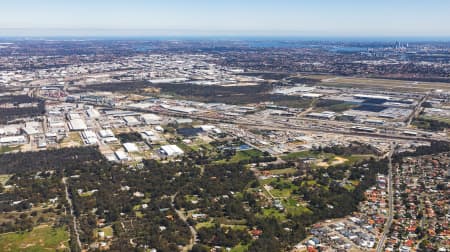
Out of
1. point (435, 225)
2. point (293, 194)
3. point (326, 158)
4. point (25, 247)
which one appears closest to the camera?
point (25, 247)

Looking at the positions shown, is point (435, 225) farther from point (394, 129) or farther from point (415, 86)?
point (415, 86)

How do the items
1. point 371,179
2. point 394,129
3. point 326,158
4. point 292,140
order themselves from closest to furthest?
1. point 371,179
2. point 326,158
3. point 292,140
4. point 394,129

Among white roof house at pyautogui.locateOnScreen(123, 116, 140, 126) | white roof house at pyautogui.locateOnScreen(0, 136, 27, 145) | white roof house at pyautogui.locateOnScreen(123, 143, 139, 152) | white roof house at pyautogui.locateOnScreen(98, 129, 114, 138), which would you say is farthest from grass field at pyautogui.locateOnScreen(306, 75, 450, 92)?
white roof house at pyautogui.locateOnScreen(0, 136, 27, 145)

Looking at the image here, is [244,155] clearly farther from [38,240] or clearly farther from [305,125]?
[38,240]

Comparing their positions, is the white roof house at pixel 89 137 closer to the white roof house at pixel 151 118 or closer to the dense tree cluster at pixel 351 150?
the white roof house at pixel 151 118

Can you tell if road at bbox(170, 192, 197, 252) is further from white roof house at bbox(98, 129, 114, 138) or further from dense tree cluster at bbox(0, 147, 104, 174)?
white roof house at bbox(98, 129, 114, 138)

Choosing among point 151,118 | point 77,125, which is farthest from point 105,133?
point 151,118

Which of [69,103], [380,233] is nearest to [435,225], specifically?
[380,233]
